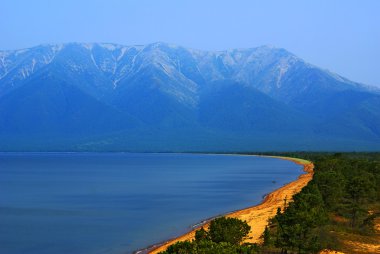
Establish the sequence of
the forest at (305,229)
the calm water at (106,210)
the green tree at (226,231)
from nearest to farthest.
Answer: the forest at (305,229), the green tree at (226,231), the calm water at (106,210)

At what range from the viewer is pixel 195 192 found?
98500mm

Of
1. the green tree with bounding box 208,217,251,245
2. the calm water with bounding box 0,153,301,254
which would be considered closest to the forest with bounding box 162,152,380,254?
the green tree with bounding box 208,217,251,245

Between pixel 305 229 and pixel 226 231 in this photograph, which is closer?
pixel 226 231

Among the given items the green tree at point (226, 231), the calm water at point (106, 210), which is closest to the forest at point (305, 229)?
the green tree at point (226, 231)

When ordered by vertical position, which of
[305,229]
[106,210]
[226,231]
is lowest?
[106,210]

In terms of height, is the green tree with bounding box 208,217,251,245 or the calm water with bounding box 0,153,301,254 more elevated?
the green tree with bounding box 208,217,251,245

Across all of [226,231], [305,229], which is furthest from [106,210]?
[226,231]

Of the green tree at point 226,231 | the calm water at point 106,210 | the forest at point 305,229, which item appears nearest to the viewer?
the forest at point 305,229

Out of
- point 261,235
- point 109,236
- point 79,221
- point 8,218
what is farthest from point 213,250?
point 8,218

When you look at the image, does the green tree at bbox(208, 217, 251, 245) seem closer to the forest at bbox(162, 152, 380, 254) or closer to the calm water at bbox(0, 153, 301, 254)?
the forest at bbox(162, 152, 380, 254)

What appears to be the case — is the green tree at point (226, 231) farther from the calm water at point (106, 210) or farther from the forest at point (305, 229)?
the calm water at point (106, 210)

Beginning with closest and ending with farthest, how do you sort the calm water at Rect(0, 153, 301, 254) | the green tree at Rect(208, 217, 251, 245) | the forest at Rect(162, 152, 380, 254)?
the forest at Rect(162, 152, 380, 254), the green tree at Rect(208, 217, 251, 245), the calm water at Rect(0, 153, 301, 254)

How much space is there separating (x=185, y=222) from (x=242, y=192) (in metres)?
36.3

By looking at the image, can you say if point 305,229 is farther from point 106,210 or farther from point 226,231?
point 106,210
